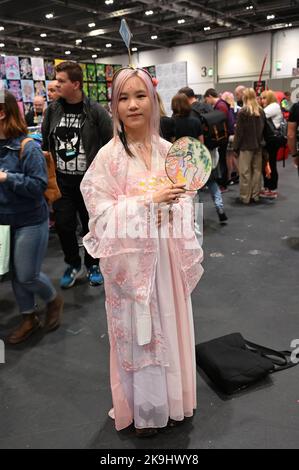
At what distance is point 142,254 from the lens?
4.52 ft

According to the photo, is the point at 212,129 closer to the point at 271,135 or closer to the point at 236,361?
the point at 271,135

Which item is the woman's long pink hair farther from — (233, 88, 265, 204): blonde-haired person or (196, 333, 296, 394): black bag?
(233, 88, 265, 204): blonde-haired person

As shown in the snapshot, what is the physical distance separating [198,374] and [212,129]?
10.4ft

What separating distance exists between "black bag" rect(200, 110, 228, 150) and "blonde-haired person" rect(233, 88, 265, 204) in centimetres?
48

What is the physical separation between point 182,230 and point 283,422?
0.94 metres

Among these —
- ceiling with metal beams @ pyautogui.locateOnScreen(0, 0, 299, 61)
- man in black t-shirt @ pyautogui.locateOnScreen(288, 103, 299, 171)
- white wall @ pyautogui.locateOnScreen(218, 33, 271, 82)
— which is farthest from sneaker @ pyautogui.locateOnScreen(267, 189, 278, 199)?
white wall @ pyautogui.locateOnScreen(218, 33, 271, 82)

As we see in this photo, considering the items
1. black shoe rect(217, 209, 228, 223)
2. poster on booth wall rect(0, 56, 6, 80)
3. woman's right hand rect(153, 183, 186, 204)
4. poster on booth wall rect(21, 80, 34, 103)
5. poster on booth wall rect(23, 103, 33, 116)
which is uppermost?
poster on booth wall rect(0, 56, 6, 80)

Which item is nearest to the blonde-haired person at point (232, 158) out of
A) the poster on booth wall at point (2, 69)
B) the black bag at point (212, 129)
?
the black bag at point (212, 129)

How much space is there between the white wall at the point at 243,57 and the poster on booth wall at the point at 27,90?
470 inches

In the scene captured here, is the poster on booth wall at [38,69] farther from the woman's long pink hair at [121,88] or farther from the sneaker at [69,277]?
the woman's long pink hair at [121,88]

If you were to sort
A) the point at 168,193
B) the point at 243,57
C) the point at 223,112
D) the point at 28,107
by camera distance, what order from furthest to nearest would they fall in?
the point at 243,57, the point at 28,107, the point at 223,112, the point at 168,193

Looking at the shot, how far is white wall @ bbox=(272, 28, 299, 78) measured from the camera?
13731 millimetres

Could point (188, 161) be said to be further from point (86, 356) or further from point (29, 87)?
point (29, 87)

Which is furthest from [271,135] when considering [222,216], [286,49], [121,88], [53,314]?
[286,49]
